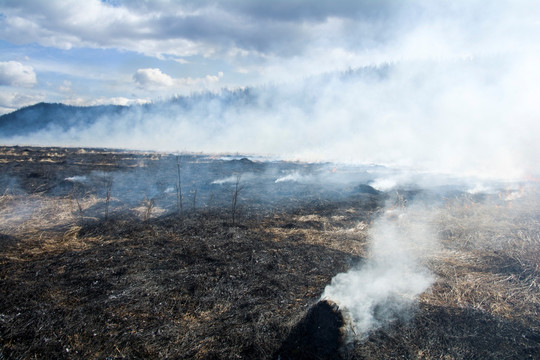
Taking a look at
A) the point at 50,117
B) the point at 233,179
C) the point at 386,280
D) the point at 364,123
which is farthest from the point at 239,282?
the point at 50,117

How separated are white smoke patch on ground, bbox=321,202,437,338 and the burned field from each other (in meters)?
0.17

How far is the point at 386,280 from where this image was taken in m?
5.45

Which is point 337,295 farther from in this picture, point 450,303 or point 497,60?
point 497,60

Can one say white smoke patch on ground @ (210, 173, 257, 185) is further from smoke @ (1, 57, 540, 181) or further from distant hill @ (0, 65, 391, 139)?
distant hill @ (0, 65, 391, 139)

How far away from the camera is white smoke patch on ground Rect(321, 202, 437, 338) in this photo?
4355 millimetres

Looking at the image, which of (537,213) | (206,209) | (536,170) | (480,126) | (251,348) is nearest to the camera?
(251,348)

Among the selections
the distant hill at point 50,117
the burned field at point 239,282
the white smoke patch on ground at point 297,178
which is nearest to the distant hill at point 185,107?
the distant hill at point 50,117

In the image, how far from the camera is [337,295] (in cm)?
481

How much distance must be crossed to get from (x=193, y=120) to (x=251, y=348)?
225 feet

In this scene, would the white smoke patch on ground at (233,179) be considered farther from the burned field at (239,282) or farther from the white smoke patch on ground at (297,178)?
the burned field at (239,282)

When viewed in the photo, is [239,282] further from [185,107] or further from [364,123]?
[185,107]

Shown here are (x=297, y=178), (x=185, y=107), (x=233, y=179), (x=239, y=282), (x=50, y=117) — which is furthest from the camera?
(x=50, y=117)

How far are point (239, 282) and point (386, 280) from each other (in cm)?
286

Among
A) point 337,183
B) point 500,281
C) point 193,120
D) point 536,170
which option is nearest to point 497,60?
point 536,170
